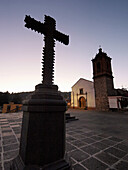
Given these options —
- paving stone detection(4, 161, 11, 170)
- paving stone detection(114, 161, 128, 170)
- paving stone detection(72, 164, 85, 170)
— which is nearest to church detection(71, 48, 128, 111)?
paving stone detection(114, 161, 128, 170)

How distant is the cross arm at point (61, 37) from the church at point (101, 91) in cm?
1618

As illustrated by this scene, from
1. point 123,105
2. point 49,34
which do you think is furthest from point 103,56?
point 49,34

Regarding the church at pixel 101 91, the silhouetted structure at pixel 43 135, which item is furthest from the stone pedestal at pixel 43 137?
the church at pixel 101 91

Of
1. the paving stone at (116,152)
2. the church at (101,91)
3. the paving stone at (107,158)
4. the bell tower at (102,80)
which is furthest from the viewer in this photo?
the bell tower at (102,80)

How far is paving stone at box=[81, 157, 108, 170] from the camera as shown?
172cm

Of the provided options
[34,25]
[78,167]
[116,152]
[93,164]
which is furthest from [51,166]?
[34,25]

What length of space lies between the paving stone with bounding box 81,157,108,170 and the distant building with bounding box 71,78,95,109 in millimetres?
17706

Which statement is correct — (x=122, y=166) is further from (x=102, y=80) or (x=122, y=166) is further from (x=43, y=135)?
(x=102, y=80)

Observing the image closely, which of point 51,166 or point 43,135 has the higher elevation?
point 43,135

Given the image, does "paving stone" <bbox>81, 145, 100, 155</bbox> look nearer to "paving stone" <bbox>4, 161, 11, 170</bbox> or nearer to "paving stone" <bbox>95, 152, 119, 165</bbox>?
"paving stone" <bbox>95, 152, 119, 165</bbox>

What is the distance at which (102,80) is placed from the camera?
1752cm

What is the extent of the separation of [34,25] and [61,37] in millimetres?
787

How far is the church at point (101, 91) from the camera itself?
1598 cm

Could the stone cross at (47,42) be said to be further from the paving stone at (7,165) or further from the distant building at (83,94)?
the distant building at (83,94)
